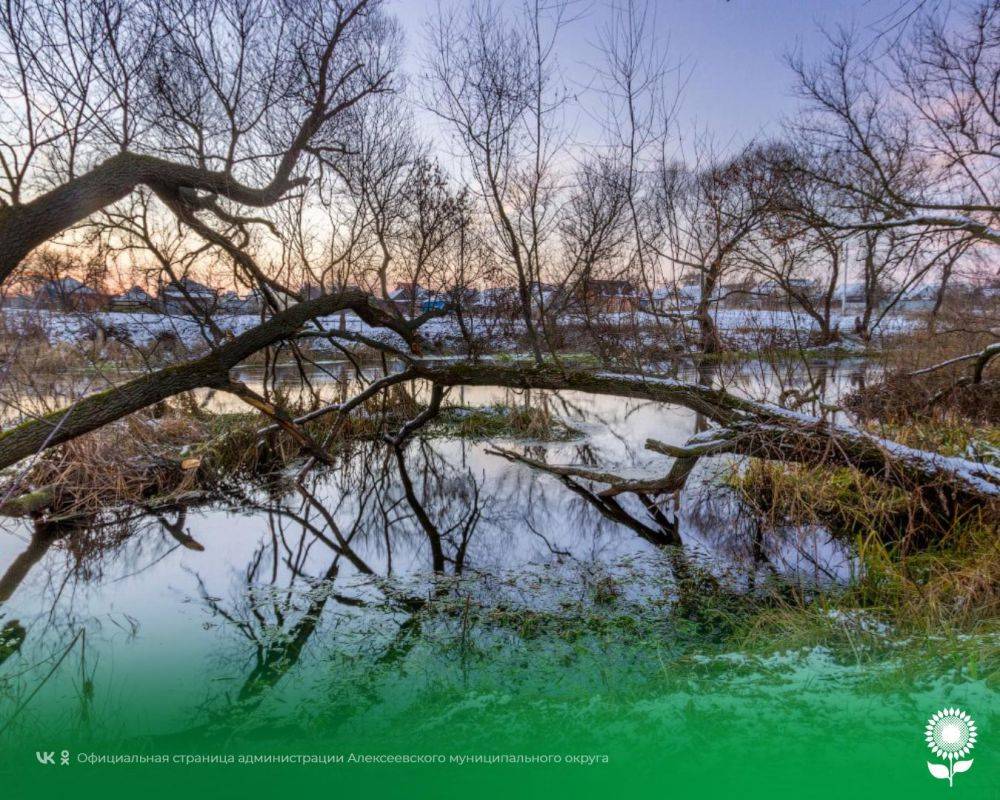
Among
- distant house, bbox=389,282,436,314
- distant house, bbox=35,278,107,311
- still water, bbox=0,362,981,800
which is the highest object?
distant house, bbox=389,282,436,314

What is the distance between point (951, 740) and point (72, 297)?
7512 mm

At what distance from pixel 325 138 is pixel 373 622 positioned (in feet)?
18.3

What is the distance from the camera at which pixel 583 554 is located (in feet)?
15.9

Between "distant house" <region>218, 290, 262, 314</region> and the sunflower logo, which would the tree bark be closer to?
"distant house" <region>218, 290, 262, 314</region>

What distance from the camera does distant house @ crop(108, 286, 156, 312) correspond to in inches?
268

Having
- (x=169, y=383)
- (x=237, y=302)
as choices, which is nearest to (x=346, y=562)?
(x=169, y=383)

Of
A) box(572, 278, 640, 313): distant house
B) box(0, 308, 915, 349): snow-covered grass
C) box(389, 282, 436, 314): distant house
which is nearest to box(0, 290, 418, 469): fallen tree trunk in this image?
box(0, 308, 915, 349): snow-covered grass

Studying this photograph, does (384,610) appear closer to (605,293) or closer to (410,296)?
(605,293)

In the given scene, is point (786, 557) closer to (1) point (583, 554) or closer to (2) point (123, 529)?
(1) point (583, 554)

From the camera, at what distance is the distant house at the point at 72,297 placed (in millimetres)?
4750

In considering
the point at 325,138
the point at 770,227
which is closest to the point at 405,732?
the point at 770,227

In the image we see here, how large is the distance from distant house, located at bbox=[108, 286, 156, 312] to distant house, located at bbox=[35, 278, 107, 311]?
0.23m

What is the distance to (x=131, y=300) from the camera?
6.97 meters

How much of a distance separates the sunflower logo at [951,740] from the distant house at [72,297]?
18.1 feet
